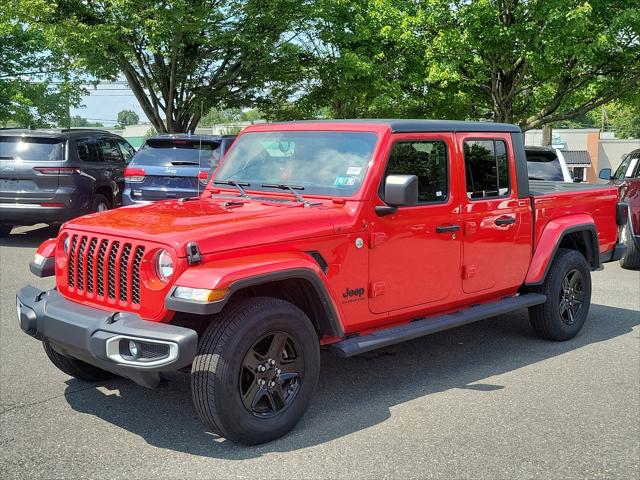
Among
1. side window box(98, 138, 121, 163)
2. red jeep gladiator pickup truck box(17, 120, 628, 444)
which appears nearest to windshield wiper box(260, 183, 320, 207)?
red jeep gladiator pickup truck box(17, 120, 628, 444)

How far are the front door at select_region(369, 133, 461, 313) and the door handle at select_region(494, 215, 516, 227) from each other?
48 centimetres

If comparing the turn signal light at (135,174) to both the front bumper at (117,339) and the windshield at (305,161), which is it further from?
the front bumper at (117,339)

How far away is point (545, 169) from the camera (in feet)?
35.3

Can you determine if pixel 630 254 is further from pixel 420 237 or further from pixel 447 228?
pixel 420 237

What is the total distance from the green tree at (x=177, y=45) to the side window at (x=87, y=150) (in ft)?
17.4

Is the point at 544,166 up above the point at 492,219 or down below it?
above

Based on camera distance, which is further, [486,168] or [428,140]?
[486,168]

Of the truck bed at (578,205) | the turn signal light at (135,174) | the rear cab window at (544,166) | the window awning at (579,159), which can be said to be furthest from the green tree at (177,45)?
the window awning at (579,159)

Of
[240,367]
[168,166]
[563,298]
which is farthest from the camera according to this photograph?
[168,166]

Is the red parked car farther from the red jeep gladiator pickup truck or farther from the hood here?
the hood

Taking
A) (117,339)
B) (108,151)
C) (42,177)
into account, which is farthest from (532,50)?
(117,339)

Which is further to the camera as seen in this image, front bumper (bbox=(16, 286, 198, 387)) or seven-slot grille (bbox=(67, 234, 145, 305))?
seven-slot grille (bbox=(67, 234, 145, 305))

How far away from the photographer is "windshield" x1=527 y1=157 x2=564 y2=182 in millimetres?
10648

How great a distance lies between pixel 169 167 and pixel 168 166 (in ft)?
0.09
